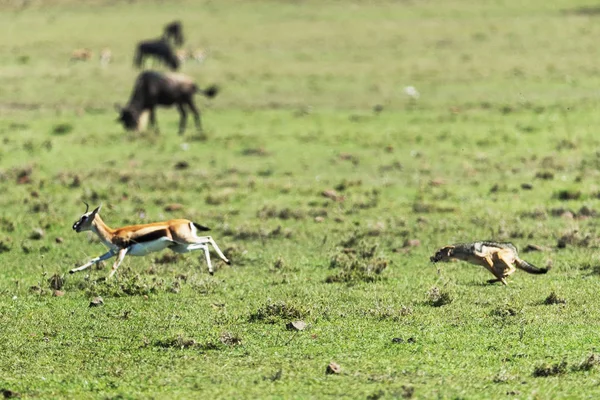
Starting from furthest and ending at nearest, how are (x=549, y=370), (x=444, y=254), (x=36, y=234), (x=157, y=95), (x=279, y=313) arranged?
(x=157, y=95), (x=36, y=234), (x=444, y=254), (x=279, y=313), (x=549, y=370)

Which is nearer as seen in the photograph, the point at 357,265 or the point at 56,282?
the point at 56,282

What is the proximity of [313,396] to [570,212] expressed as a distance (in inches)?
420

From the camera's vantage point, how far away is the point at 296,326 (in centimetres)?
A: 1156

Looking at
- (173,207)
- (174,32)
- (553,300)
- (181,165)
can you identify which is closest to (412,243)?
(553,300)

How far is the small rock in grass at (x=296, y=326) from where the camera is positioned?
1157cm

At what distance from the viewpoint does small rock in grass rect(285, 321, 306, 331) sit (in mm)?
11570

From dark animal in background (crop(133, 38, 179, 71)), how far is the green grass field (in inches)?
30.2

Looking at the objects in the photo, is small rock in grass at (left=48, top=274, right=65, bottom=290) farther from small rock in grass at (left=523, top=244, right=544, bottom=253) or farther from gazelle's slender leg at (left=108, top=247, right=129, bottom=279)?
small rock in grass at (left=523, top=244, right=544, bottom=253)

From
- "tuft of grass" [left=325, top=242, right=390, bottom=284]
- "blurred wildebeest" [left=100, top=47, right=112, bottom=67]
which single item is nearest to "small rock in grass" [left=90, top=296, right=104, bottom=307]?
"tuft of grass" [left=325, top=242, right=390, bottom=284]

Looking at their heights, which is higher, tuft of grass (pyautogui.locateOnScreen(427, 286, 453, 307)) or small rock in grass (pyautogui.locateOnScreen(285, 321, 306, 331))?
small rock in grass (pyautogui.locateOnScreen(285, 321, 306, 331))

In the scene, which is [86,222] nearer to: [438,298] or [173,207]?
[438,298]

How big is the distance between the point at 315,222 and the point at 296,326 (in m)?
7.08

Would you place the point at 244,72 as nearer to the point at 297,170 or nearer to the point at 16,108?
the point at 16,108

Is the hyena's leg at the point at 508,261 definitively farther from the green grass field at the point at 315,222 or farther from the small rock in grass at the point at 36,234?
the small rock in grass at the point at 36,234
